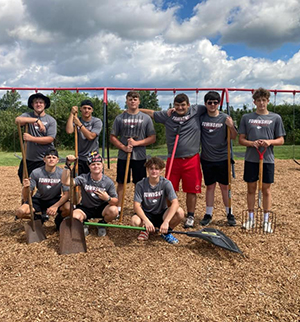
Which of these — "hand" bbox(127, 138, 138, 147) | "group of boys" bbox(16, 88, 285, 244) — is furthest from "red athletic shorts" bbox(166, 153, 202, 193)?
"hand" bbox(127, 138, 138, 147)

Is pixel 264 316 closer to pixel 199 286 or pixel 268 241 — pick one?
pixel 199 286

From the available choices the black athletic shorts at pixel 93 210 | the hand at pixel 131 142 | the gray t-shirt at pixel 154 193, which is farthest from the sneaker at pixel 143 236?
the hand at pixel 131 142

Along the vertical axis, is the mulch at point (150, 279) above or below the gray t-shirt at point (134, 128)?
below

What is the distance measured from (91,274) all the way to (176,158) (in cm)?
203

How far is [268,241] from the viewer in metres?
4.12

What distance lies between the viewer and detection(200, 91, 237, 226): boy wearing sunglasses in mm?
4457

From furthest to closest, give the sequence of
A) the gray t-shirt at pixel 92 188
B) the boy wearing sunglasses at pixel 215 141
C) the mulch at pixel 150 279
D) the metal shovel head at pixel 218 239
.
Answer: the boy wearing sunglasses at pixel 215 141
the gray t-shirt at pixel 92 188
the metal shovel head at pixel 218 239
the mulch at pixel 150 279

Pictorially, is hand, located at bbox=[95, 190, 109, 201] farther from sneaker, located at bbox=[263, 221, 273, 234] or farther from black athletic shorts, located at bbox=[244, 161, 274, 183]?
sneaker, located at bbox=[263, 221, 273, 234]

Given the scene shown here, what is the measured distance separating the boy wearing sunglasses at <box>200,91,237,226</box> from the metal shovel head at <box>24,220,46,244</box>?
2.27 metres

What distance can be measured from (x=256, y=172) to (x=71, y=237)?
2.61m

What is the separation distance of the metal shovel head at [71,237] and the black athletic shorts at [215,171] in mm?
1959

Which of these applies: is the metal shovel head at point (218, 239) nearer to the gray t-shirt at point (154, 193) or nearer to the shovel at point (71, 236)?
the gray t-shirt at point (154, 193)

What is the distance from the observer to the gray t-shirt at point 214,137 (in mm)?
4523

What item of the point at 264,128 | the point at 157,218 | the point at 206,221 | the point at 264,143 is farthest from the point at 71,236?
the point at 264,128
